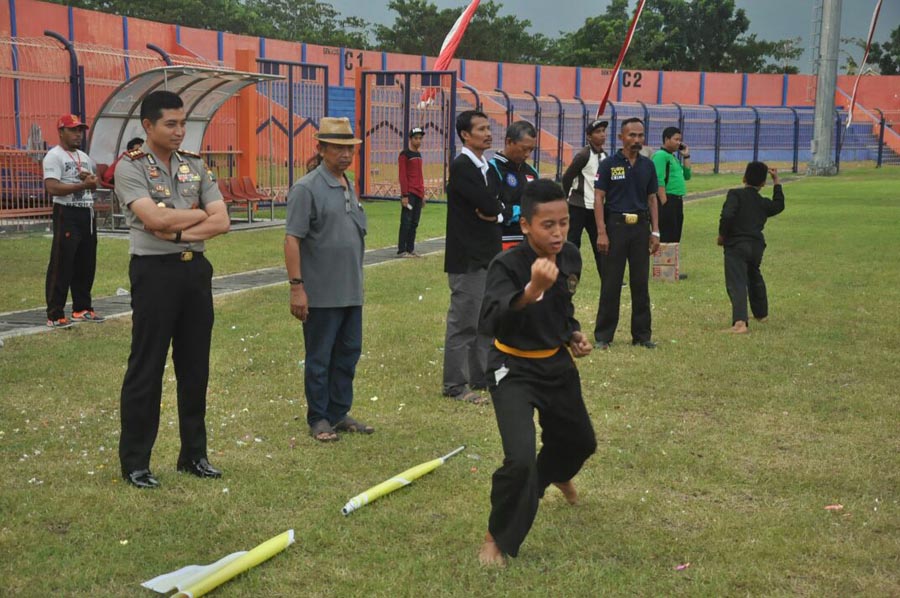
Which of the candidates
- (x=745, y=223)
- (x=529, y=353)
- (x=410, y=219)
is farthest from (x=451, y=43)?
(x=529, y=353)

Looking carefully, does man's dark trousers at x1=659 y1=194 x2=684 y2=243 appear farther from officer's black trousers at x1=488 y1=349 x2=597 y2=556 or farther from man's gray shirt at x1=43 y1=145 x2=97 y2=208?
officer's black trousers at x1=488 y1=349 x2=597 y2=556

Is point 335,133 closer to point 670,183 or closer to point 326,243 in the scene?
point 326,243

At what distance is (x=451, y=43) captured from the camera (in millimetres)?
24297

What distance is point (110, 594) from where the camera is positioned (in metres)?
4.38

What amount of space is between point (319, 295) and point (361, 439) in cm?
95

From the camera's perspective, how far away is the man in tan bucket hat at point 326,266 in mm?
6434

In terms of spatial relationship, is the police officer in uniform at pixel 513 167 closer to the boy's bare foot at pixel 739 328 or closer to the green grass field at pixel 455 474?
the green grass field at pixel 455 474

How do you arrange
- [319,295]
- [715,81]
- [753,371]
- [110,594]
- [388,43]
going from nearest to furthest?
[110,594]
[319,295]
[753,371]
[715,81]
[388,43]

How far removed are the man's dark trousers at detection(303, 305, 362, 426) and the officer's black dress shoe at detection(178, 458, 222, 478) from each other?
0.94 meters

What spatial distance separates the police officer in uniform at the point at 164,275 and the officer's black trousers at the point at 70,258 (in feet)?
15.8

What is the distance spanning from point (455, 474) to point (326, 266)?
1.53 m

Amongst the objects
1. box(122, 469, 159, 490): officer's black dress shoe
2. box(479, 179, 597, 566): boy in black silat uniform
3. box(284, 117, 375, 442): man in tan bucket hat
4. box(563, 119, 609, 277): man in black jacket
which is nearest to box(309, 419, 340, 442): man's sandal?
box(284, 117, 375, 442): man in tan bucket hat

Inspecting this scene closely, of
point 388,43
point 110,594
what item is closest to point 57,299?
point 110,594

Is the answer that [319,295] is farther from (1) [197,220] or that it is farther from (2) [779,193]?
(2) [779,193]
